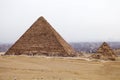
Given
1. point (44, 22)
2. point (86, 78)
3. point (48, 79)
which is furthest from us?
point (44, 22)

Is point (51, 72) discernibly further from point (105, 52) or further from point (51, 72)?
point (105, 52)

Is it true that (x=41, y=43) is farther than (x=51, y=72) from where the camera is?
Yes

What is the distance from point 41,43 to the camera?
50375 millimetres

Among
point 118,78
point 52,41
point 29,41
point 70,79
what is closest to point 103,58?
point 52,41

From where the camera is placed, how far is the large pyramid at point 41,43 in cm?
4844

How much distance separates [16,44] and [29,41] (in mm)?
2133

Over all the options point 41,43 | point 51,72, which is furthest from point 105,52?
point 51,72

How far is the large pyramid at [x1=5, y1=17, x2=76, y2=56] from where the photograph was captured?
48.4 meters

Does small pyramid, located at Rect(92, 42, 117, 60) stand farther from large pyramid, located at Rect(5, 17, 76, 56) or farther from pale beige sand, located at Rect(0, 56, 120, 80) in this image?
pale beige sand, located at Rect(0, 56, 120, 80)

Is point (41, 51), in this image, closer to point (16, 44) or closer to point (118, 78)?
point (16, 44)

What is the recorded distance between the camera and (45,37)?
50.5 m

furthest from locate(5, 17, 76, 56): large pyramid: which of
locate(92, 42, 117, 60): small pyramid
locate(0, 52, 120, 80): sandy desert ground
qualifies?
locate(0, 52, 120, 80): sandy desert ground

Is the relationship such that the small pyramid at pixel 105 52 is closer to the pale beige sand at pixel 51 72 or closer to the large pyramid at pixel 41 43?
the large pyramid at pixel 41 43

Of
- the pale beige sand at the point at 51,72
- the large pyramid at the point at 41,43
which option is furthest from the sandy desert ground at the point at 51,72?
the large pyramid at the point at 41,43
